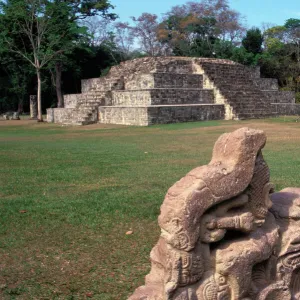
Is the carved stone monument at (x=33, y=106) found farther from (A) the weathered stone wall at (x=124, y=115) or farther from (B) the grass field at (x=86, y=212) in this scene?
(B) the grass field at (x=86, y=212)

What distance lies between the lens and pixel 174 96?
20.9 m

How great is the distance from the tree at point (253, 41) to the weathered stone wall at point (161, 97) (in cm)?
1292

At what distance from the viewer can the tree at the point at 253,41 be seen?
3353 centimetres

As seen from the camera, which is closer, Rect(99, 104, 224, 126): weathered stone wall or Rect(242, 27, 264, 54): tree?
Rect(99, 104, 224, 126): weathered stone wall

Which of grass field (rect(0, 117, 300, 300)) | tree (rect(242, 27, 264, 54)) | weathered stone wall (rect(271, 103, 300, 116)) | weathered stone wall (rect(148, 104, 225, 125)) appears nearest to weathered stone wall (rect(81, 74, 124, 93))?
weathered stone wall (rect(148, 104, 225, 125))

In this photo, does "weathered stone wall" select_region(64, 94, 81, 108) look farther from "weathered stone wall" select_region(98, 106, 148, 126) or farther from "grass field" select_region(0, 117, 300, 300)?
"grass field" select_region(0, 117, 300, 300)

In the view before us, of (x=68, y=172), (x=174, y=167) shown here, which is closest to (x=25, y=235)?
(x=68, y=172)

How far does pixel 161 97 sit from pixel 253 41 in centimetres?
1623

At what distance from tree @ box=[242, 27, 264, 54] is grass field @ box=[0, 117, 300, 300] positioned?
2377 centimetres

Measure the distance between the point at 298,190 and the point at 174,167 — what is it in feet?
16.4

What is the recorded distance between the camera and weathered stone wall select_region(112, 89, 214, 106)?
20.2 m

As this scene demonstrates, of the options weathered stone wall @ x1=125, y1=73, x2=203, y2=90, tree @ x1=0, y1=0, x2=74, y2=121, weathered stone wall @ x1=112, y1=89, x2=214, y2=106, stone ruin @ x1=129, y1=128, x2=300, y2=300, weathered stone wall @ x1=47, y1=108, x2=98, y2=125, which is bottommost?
stone ruin @ x1=129, y1=128, x2=300, y2=300

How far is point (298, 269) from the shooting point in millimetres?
2961

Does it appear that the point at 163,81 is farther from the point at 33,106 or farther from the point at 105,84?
the point at 33,106
